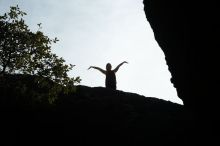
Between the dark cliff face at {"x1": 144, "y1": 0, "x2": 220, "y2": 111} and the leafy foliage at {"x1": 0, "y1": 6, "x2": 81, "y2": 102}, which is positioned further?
the leafy foliage at {"x1": 0, "y1": 6, "x2": 81, "y2": 102}

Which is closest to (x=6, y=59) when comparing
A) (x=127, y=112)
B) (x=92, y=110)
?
(x=92, y=110)

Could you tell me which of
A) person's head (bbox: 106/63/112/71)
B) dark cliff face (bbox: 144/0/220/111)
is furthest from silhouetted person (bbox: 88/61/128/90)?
dark cliff face (bbox: 144/0/220/111)

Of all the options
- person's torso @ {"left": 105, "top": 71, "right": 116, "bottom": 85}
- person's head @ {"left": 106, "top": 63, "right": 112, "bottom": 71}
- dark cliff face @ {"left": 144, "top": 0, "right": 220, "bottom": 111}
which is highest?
person's head @ {"left": 106, "top": 63, "right": 112, "bottom": 71}

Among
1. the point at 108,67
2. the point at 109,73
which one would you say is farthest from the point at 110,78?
the point at 108,67

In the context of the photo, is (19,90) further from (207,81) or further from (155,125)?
(207,81)

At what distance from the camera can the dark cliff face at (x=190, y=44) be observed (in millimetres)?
7207

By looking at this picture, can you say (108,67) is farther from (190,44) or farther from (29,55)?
(190,44)

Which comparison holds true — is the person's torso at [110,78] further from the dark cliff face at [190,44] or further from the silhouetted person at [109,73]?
the dark cliff face at [190,44]

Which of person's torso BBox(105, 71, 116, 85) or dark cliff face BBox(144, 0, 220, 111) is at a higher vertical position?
person's torso BBox(105, 71, 116, 85)

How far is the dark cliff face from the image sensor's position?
7207 mm

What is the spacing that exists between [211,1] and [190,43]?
1361mm

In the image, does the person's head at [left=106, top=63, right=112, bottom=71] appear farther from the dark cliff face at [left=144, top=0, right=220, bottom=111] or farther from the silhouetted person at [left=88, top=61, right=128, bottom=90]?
the dark cliff face at [left=144, top=0, right=220, bottom=111]

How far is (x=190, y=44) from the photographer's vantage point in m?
8.02

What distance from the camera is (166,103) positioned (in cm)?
3100
